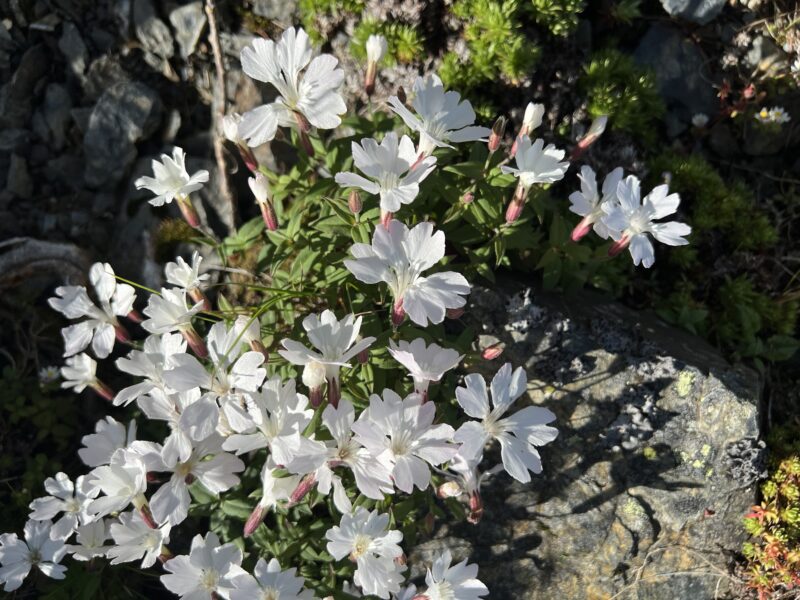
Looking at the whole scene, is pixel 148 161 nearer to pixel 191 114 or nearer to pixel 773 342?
pixel 191 114

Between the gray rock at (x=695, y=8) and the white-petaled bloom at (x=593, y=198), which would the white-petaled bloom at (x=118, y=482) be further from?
the gray rock at (x=695, y=8)

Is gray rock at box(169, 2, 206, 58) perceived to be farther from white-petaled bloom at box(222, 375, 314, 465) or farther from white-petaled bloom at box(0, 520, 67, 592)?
white-petaled bloom at box(0, 520, 67, 592)

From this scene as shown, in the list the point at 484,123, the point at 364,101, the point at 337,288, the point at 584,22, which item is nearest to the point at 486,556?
the point at 337,288

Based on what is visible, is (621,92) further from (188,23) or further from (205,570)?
(205,570)

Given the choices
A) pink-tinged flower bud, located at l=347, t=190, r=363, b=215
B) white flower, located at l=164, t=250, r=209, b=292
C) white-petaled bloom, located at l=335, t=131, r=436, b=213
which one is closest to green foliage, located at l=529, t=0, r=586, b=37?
white-petaled bloom, located at l=335, t=131, r=436, b=213

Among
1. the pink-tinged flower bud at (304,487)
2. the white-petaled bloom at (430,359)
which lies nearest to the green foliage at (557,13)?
the white-petaled bloom at (430,359)

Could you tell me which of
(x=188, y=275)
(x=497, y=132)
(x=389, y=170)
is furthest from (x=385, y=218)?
(x=188, y=275)
